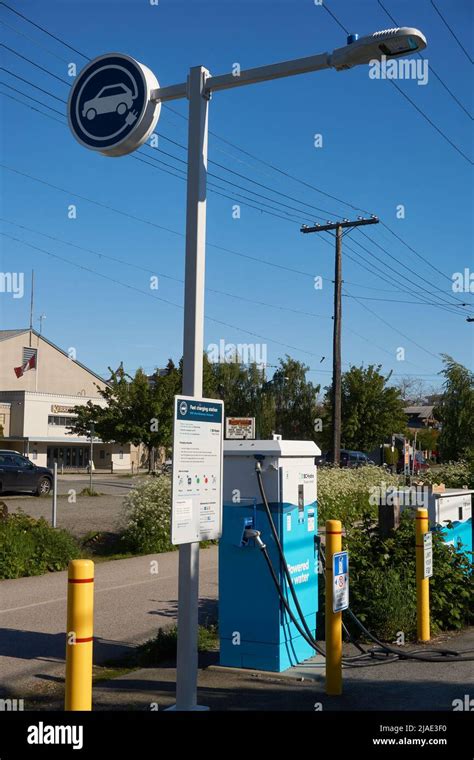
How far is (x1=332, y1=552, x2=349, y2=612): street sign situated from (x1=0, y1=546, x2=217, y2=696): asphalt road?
2474 millimetres

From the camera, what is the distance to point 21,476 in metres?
26.8

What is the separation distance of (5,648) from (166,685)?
2.16m

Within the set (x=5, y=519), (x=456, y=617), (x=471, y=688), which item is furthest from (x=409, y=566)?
(x=5, y=519)

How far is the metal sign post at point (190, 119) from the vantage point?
5695 mm

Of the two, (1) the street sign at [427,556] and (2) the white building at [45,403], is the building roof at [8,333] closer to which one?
(2) the white building at [45,403]

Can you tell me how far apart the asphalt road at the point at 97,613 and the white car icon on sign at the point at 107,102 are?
4.55 m

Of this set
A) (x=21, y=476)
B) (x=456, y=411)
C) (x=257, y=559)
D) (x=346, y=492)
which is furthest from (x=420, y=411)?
(x=257, y=559)

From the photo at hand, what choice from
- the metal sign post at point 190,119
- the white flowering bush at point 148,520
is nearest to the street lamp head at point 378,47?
the metal sign post at point 190,119

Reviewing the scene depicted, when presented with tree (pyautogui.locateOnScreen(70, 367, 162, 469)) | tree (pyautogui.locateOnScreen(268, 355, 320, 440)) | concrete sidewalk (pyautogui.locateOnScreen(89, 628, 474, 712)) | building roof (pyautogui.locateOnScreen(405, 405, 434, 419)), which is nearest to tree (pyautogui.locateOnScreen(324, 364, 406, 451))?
tree (pyautogui.locateOnScreen(268, 355, 320, 440))

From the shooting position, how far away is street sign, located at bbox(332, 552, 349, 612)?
639cm

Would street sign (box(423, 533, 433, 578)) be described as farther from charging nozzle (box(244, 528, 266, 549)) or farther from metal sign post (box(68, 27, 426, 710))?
metal sign post (box(68, 27, 426, 710))

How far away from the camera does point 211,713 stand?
18.4 feet

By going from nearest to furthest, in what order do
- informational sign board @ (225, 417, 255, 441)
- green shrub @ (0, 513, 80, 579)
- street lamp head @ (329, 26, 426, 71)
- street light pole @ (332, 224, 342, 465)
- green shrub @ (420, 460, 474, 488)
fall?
street lamp head @ (329, 26, 426, 71) < green shrub @ (0, 513, 80, 579) < green shrub @ (420, 460, 474, 488) < informational sign board @ (225, 417, 255, 441) < street light pole @ (332, 224, 342, 465)

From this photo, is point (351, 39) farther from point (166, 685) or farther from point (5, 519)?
point (5, 519)
